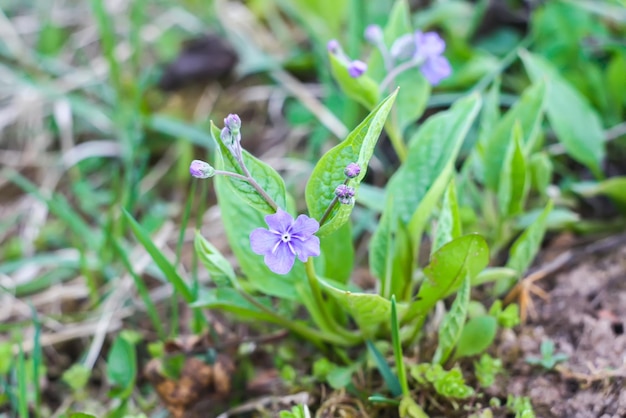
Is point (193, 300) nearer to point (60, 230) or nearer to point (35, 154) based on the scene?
point (60, 230)

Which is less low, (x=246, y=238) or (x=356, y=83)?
(x=356, y=83)

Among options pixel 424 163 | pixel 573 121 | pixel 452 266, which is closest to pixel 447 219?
pixel 452 266

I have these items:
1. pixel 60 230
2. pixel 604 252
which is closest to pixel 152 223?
pixel 60 230

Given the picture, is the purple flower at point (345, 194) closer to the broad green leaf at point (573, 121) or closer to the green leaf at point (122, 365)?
the green leaf at point (122, 365)

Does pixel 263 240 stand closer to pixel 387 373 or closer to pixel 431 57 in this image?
pixel 387 373

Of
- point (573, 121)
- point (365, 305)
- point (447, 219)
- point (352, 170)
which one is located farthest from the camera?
point (573, 121)

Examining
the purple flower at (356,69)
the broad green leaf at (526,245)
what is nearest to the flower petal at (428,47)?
the purple flower at (356,69)

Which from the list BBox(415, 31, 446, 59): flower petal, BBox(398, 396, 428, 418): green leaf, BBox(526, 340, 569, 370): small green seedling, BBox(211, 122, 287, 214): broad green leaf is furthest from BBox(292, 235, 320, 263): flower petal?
BBox(415, 31, 446, 59): flower petal
